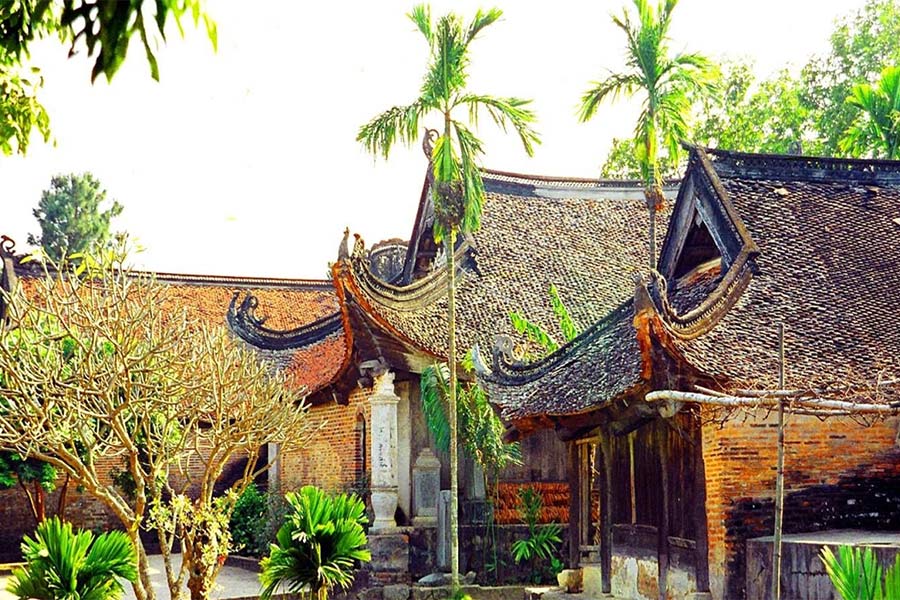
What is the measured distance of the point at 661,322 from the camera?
39.7ft

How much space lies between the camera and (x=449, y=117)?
16375 mm

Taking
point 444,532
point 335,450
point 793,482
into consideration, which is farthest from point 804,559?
point 335,450

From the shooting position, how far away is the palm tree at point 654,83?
1914 centimetres

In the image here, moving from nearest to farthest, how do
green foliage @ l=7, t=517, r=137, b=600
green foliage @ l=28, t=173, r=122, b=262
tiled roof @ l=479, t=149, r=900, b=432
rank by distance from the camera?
green foliage @ l=7, t=517, r=137, b=600
tiled roof @ l=479, t=149, r=900, b=432
green foliage @ l=28, t=173, r=122, b=262

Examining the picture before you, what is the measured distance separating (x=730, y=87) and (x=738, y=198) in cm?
1914

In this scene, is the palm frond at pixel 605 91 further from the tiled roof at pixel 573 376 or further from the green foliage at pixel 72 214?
the green foliage at pixel 72 214

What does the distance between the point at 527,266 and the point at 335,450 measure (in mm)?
4593

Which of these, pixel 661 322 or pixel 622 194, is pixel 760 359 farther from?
pixel 622 194

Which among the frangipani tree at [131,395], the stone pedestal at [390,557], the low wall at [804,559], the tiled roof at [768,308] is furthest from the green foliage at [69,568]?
the stone pedestal at [390,557]

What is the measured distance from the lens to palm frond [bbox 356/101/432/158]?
1630 centimetres

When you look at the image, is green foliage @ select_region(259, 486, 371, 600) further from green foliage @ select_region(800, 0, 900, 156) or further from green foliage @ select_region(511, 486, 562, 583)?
green foliage @ select_region(800, 0, 900, 156)

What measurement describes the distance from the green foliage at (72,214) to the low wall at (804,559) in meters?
39.4

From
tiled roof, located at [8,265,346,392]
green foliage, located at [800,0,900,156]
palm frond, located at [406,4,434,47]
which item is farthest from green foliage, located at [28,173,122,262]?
palm frond, located at [406,4,434,47]

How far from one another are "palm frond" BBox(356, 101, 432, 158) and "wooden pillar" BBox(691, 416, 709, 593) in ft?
18.5
